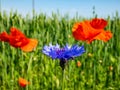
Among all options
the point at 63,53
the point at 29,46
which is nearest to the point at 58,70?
the point at 29,46

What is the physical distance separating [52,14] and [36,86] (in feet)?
5.12

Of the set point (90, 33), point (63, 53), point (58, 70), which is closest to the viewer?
point (63, 53)

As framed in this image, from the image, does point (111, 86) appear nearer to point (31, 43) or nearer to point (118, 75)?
point (118, 75)

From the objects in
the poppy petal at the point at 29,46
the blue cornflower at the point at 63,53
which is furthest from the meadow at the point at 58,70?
the blue cornflower at the point at 63,53

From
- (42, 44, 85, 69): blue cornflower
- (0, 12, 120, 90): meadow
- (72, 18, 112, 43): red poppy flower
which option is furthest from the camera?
(0, 12, 120, 90): meadow

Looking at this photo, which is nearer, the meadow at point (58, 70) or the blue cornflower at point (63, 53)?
the blue cornflower at point (63, 53)

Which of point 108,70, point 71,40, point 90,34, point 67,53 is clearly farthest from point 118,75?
point 67,53

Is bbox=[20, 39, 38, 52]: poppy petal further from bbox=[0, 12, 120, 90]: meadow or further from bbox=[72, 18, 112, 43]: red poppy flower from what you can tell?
bbox=[0, 12, 120, 90]: meadow

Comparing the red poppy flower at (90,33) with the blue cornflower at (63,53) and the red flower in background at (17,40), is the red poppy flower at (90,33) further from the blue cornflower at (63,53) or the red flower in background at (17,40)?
the red flower in background at (17,40)

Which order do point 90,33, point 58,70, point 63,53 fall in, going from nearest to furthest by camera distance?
point 63,53 → point 90,33 → point 58,70

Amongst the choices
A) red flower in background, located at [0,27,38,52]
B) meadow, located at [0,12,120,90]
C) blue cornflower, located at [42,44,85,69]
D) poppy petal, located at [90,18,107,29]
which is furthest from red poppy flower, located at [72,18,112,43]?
meadow, located at [0,12,120,90]

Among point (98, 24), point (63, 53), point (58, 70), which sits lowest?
point (58, 70)

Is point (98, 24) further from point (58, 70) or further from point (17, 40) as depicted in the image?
point (58, 70)

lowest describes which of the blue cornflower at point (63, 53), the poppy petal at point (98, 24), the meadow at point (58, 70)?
the meadow at point (58, 70)
